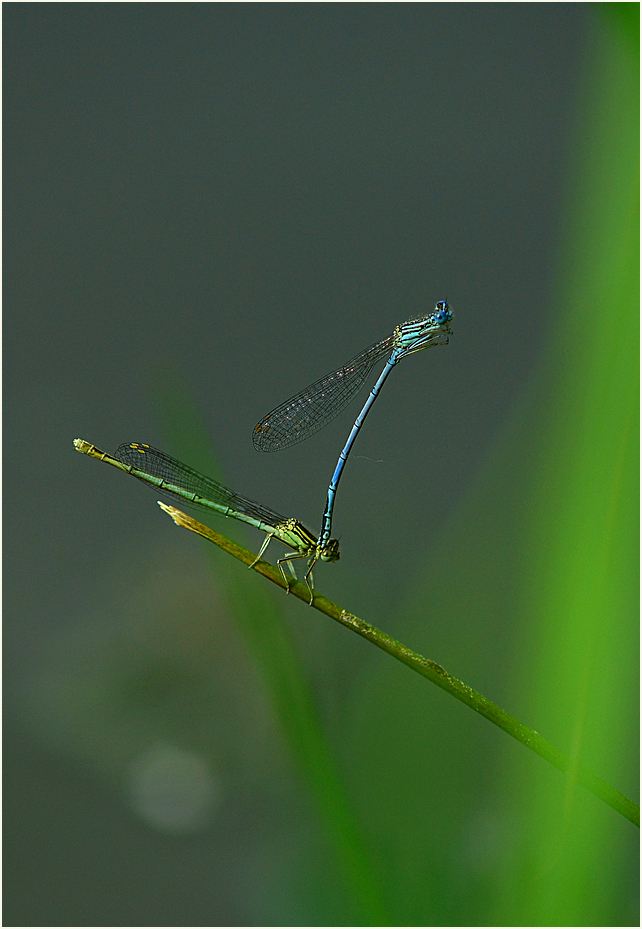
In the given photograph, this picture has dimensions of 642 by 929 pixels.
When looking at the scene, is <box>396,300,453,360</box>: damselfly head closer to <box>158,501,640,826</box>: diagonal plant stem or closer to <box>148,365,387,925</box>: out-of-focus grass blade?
<box>148,365,387,925</box>: out-of-focus grass blade

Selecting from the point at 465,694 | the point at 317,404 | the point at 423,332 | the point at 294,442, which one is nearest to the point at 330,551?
the point at 294,442

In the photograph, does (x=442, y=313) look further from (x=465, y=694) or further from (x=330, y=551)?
(x=465, y=694)

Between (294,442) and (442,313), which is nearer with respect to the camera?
(442,313)

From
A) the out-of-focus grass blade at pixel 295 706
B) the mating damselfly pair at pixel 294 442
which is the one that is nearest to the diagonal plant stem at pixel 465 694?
the out-of-focus grass blade at pixel 295 706

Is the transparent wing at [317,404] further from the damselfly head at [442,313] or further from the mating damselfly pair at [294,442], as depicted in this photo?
the damselfly head at [442,313]

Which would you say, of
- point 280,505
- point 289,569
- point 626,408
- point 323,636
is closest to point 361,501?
point 280,505

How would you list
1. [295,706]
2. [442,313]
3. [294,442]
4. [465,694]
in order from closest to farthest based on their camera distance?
[465,694]
[295,706]
[442,313]
[294,442]
